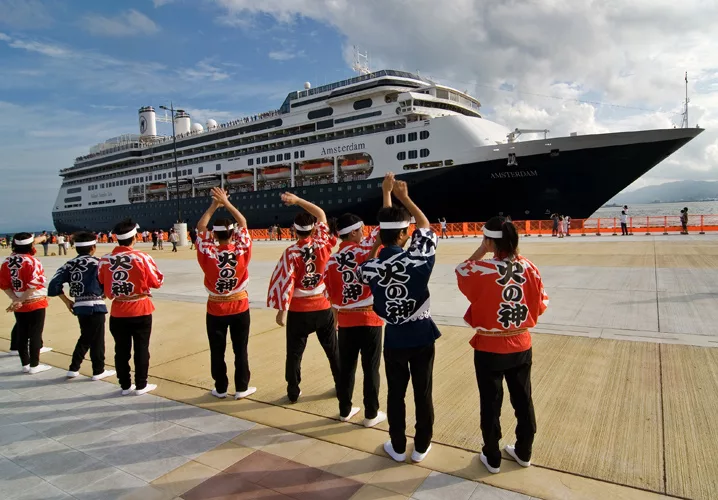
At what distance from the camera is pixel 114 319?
13.3ft

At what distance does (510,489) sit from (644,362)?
9.06 ft

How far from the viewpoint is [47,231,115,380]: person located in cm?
450

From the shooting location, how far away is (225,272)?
3.90 meters

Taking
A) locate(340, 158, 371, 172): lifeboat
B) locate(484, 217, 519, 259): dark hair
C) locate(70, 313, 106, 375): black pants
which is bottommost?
locate(70, 313, 106, 375): black pants

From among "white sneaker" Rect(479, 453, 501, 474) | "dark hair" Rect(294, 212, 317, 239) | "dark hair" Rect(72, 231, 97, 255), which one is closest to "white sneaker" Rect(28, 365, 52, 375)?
"dark hair" Rect(72, 231, 97, 255)

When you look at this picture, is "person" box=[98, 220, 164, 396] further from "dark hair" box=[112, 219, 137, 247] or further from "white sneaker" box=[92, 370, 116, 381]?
"white sneaker" box=[92, 370, 116, 381]

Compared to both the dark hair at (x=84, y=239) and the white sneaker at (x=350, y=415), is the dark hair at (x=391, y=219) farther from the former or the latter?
the dark hair at (x=84, y=239)

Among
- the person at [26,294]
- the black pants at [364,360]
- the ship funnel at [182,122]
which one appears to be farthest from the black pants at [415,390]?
the ship funnel at [182,122]

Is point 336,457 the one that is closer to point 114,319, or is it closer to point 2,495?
point 2,495

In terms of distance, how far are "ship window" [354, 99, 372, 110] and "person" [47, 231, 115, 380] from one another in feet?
96.9

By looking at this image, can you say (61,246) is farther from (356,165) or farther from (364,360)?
(364,360)

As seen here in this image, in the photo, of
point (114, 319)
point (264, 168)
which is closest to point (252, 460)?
point (114, 319)

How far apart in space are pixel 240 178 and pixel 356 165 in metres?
13.9

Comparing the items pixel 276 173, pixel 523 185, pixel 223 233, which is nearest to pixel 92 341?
pixel 223 233
